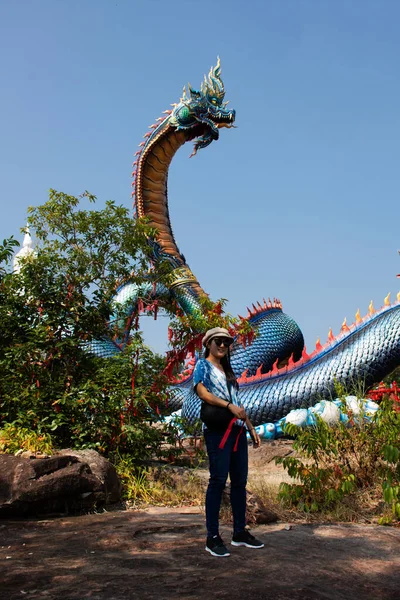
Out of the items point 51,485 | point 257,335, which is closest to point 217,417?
point 51,485

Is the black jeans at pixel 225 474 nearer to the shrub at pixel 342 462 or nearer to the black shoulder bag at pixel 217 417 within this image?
the black shoulder bag at pixel 217 417

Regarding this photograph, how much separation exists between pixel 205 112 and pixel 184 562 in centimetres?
943

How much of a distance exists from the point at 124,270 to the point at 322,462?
3005 mm

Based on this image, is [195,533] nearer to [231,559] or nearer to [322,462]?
[231,559]

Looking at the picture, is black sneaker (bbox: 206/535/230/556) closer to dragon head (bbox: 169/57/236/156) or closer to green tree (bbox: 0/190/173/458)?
green tree (bbox: 0/190/173/458)

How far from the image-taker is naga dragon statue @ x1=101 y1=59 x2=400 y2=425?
8852 mm

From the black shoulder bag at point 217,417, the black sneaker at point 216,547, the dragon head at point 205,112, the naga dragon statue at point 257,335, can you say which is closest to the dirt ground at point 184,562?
the black sneaker at point 216,547

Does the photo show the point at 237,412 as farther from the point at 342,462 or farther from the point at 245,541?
the point at 342,462

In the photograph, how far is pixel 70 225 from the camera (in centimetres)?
631

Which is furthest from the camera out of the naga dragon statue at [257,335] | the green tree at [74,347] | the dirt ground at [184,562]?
the naga dragon statue at [257,335]

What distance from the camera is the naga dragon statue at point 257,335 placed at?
348 inches

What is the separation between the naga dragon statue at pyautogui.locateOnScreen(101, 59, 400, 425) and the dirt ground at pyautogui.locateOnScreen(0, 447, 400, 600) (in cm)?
405

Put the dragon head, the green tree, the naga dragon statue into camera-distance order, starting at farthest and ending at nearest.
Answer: the dragon head
the naga dragon statue
the green tree

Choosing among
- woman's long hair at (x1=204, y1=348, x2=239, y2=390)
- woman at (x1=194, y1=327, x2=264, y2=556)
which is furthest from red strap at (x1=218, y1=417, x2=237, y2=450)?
woman's long hair at (x1=204, y1=348, x2=239, y2=390)
